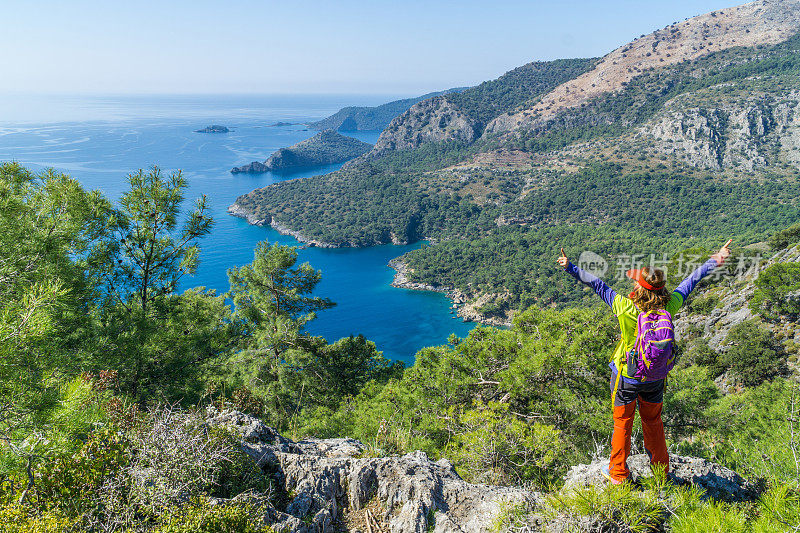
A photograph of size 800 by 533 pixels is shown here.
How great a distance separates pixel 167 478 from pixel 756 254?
134 feet

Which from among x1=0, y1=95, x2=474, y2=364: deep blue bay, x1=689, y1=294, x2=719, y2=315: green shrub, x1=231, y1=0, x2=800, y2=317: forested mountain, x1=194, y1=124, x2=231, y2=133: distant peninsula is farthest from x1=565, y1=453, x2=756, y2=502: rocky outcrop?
x1=194, y1=124, x2=231, y2=133: distant peninsula

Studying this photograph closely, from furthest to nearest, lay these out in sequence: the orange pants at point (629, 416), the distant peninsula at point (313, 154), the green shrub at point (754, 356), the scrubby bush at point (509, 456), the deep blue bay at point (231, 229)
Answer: the distant peninsula at point (313, 154) → the deep blue bay at point (231, 229) → the green shrub at point (754, 356) → the scrubby bush at point (509, 456) → the orange pants at point (629, 416)

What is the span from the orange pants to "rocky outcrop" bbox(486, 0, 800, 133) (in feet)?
438

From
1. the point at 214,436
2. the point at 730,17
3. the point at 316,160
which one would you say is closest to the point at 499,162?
the point at 316,160

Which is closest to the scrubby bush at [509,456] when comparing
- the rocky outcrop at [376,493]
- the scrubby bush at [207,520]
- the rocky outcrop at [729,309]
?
the rocky outcrop at [376,493]

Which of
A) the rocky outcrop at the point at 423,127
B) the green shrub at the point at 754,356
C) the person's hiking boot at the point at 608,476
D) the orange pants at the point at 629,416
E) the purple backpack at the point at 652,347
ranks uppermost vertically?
the rocky outcrop at the point at 423,127

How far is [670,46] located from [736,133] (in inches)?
2220

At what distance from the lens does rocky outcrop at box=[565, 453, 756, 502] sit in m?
3.39

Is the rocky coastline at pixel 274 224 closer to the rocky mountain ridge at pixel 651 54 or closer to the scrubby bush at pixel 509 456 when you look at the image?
the rocky mountain ridge at pixel 651 54

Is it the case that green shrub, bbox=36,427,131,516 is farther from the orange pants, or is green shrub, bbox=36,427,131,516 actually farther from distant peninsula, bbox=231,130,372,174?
distant peninsula, bbox=231,130,372,174

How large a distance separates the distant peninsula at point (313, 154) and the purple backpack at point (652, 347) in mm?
137550

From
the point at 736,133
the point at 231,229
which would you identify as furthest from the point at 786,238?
the point at 231,229

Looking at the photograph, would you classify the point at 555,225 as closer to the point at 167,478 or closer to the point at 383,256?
the point at 383,256

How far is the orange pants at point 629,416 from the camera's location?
10.1 feet
